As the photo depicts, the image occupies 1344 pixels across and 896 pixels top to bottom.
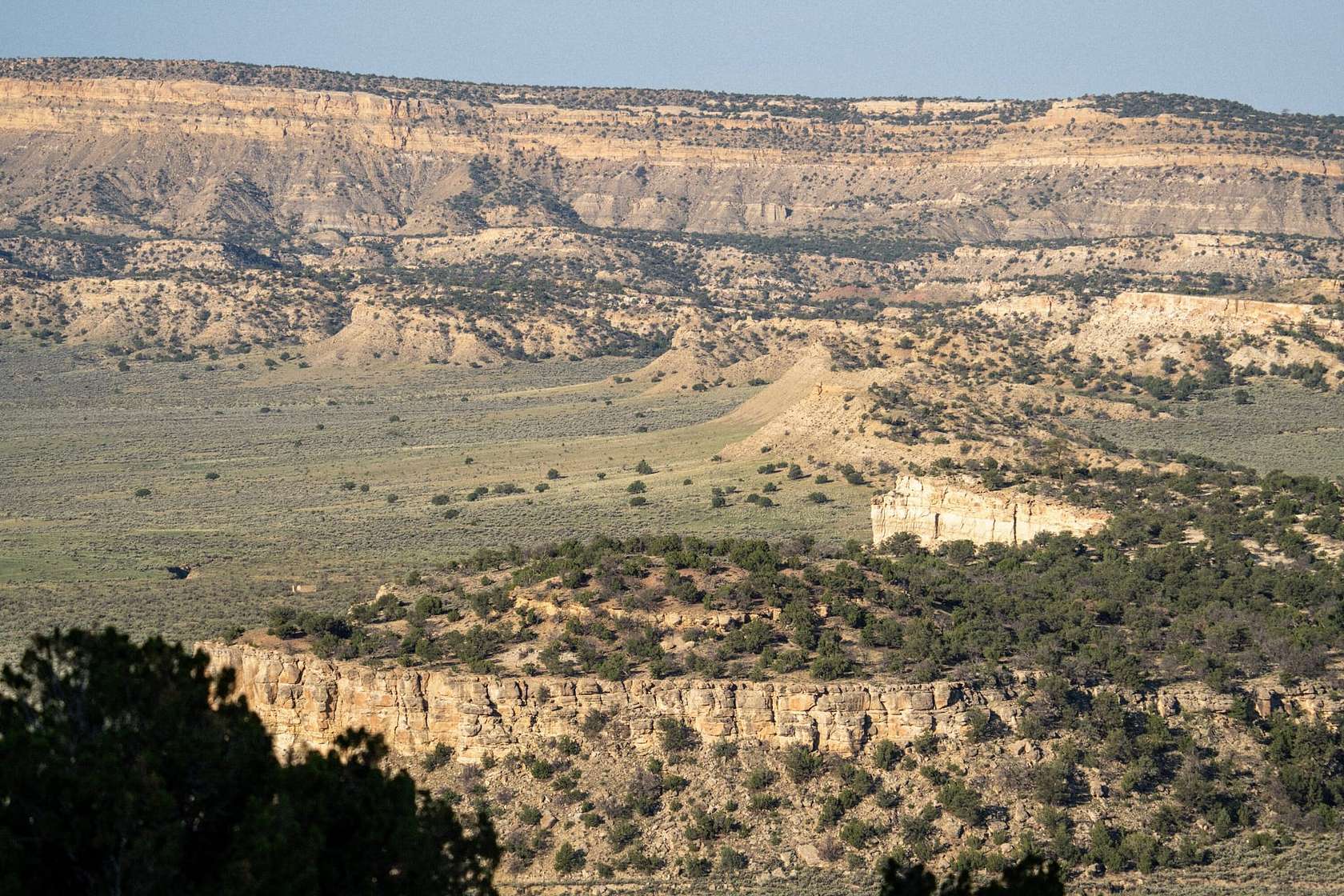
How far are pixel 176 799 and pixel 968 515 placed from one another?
42.0m

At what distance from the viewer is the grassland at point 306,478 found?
63188mm

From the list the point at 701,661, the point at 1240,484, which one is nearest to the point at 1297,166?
the point at 1240,484

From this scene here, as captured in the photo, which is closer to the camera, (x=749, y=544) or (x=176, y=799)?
(x=176, y=799)

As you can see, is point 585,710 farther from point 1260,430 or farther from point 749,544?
point 1260,430

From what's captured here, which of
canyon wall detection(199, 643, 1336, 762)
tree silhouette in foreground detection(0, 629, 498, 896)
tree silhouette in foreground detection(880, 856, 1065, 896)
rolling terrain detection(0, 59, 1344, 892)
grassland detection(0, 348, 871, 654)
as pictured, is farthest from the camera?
grassland detection(0, 348, 871, 654)

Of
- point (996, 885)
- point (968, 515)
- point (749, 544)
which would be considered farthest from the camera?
point (968, 515)

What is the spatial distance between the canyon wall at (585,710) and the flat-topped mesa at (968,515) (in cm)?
2223

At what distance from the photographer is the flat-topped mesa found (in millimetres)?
55781

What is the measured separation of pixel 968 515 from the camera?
57875 millimetres

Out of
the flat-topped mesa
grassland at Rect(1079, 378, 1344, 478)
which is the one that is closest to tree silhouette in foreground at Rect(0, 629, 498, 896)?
the flat-topped mesa

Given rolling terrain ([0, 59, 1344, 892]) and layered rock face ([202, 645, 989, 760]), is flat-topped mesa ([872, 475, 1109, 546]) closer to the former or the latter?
rolling terrain ([0, 59, 1344, 892])

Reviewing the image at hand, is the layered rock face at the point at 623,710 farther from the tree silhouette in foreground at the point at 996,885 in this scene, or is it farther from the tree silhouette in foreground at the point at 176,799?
the tree silhouette in foreground at the point at 176,799

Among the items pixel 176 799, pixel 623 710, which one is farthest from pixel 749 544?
pixel 176 799

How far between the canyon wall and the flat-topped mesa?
2223 cm
